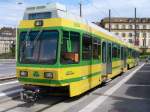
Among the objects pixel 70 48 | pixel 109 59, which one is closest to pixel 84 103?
pixel 70 48

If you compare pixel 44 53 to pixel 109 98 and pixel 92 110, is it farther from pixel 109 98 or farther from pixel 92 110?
pixel 109 98

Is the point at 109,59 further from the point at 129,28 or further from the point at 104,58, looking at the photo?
the point at 129,28

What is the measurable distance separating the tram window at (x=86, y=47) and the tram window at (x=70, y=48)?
662 mm

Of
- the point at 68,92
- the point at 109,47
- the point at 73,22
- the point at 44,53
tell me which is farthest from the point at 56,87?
the point at 109,47

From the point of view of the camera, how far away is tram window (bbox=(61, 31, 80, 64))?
13172 mm

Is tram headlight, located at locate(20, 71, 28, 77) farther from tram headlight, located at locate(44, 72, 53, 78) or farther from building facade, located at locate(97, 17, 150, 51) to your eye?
building facade, located at locate(97, 17, 150, 51)

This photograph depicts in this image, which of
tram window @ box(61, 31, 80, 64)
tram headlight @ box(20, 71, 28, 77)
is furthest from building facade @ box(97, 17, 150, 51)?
tram headlight @ box(20, 71, 28, 77)

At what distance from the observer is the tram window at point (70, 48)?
13.2m

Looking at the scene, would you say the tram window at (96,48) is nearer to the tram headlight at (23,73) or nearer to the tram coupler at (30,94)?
the tram headlight at (23,73)

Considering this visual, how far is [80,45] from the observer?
1418 centimetres

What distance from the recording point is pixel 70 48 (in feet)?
44.4

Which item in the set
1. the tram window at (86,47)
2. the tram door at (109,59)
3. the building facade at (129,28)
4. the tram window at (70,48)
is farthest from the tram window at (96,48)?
the building facade at (129,28)

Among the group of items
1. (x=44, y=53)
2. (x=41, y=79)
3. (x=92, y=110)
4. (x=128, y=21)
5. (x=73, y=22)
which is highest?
(x=128, y=21)

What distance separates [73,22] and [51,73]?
215cm
